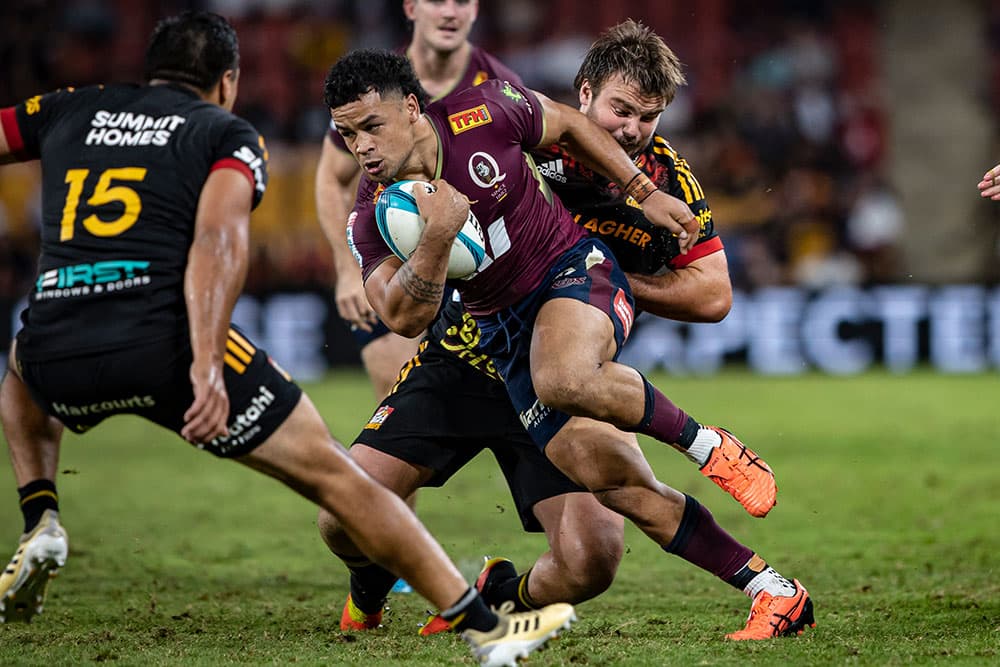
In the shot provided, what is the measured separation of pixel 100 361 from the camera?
4297 millimetres

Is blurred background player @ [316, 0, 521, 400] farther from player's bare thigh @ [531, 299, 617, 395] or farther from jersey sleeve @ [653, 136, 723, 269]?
player's bare thigh @ [531, 299, 617, 395]

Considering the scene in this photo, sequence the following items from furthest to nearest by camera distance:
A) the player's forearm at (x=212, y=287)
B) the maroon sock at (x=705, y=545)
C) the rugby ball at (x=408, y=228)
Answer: the maroon sock at (x=705, y=545) < the rugby ball at (x=408, y=228) < the player's forearm at (x=212, y=287)

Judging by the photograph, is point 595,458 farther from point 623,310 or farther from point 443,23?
point 443,23

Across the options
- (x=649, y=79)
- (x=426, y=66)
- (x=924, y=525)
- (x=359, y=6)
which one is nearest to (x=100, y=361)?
(x=649, y=79)

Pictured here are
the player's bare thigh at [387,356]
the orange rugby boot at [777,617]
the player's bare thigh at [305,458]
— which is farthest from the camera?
the player's bare thigh at [387,356]

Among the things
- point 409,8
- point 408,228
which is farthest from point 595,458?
point 409,8

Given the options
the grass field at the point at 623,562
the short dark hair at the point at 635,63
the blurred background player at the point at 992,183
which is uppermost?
the short dark hair at the point at 635,63

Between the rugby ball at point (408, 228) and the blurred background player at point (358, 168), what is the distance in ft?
6.26

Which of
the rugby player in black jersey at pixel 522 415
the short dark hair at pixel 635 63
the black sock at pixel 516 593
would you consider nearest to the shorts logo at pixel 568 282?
the rugby player in black jersey at pixel 522 415

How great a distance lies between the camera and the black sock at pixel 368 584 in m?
5.53

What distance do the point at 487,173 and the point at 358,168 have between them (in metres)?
2.12

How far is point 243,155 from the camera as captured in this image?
4.51 metres

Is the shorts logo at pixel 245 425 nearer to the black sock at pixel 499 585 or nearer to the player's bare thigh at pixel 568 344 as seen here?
the player's bare thigh at pixel 568 344

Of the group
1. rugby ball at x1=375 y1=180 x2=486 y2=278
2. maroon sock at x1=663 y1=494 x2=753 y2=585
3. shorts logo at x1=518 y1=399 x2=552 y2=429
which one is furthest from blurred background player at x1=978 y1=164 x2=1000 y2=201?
rugby ball at x1=375 y1=180 x2=486 y2=278
